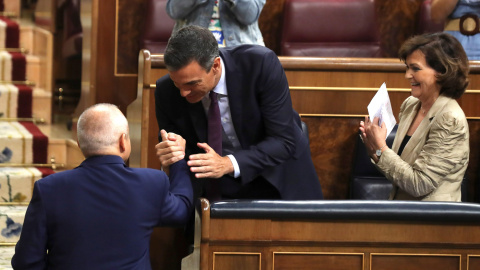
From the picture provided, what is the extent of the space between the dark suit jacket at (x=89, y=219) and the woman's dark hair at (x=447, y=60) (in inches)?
40.6

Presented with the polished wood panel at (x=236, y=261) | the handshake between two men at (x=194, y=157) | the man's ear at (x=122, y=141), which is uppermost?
the man's ear at (x=122, y=141)

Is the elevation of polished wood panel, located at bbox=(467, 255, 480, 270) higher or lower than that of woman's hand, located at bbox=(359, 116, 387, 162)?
lower

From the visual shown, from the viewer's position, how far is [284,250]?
5.81 feet

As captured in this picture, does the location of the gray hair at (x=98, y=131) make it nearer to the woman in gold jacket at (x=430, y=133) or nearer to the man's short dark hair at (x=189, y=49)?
the man's short dark hair at (x=189, y=49)

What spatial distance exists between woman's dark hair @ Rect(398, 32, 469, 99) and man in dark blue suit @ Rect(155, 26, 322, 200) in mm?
473

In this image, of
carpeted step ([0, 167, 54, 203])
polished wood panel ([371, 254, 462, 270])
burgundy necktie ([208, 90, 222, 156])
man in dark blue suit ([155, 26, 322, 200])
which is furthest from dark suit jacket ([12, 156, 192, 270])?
carpeted step ([0, 167, 54, 203])

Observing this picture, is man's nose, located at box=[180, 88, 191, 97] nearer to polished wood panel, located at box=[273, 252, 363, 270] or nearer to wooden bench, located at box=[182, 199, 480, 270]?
wooden bench, located at box=[182, 199, 480, 270]

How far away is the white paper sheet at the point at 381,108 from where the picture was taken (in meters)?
2.29

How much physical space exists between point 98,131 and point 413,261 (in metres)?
0.76

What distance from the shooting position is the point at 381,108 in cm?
230

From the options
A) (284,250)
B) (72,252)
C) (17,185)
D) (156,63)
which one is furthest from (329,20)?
(72,252)

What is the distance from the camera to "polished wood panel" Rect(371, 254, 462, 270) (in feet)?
5.88

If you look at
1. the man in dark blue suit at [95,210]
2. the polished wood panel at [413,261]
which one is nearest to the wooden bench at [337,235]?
the polished wood panel at [413,261]

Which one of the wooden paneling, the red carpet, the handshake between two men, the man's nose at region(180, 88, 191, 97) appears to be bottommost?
the red carpet
